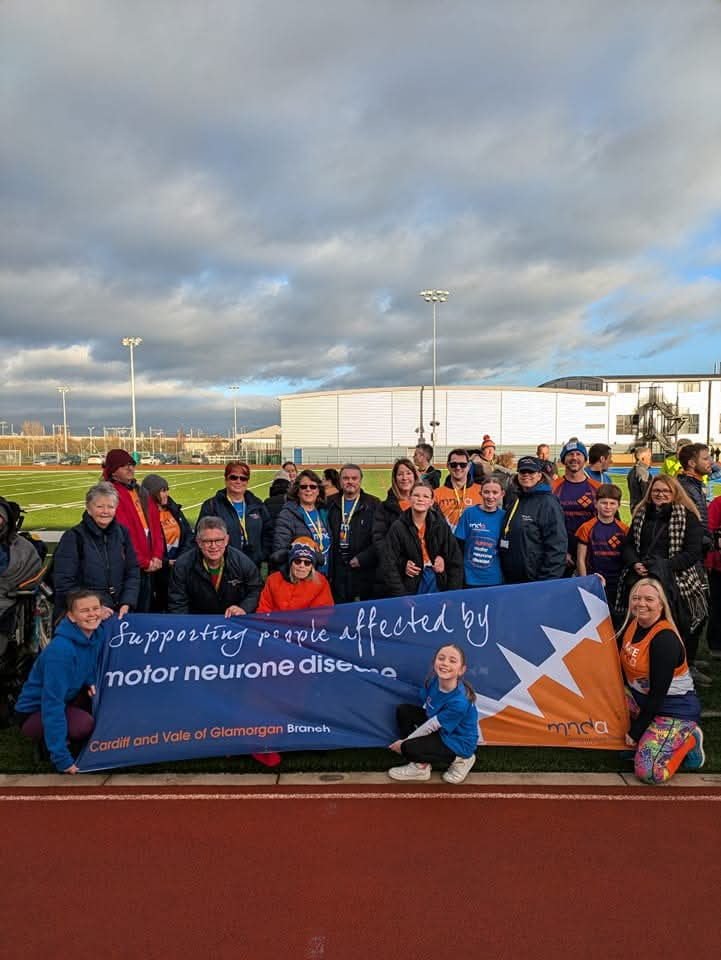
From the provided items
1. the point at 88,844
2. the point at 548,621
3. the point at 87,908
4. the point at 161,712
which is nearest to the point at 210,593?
the point at 161,712

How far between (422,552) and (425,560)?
7 cm

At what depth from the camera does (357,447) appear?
240ft

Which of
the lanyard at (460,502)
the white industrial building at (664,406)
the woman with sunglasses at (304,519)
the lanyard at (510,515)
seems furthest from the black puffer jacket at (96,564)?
the white industrial building at (664,406)

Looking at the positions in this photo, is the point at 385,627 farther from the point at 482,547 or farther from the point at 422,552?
the point at 482,547

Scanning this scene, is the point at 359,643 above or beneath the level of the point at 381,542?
beneath

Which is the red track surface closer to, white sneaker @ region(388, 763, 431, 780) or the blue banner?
white sneaker @ region(388, 763, 431, 780)

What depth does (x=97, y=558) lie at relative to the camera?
478 cm

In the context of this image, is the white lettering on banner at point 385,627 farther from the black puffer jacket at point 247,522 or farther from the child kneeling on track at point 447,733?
the black puffer jacket at point 247,522

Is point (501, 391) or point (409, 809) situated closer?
point (409, 809)

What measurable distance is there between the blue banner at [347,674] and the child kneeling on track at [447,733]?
252mm

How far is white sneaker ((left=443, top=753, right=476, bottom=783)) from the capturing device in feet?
13.3

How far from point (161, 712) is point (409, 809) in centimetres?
176

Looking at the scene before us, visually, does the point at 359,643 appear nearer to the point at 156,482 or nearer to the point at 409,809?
the point at 409,809

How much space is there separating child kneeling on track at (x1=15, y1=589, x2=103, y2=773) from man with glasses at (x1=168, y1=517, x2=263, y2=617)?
76 centimetres
